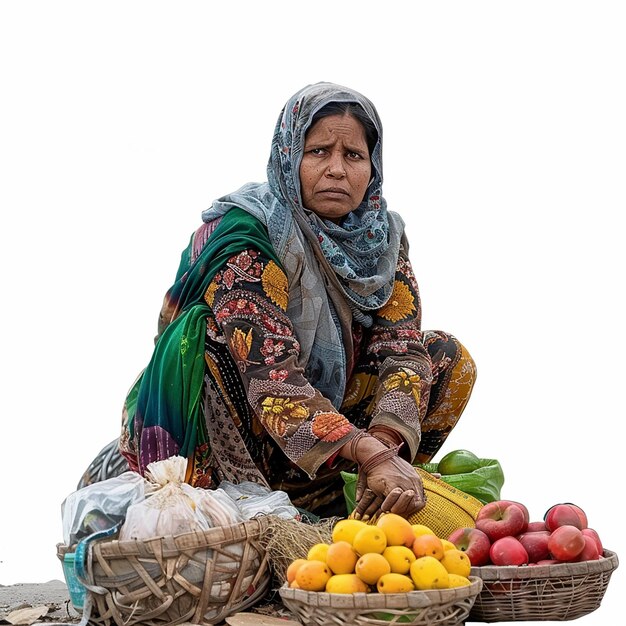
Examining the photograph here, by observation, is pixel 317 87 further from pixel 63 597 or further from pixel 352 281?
pixel 63 597

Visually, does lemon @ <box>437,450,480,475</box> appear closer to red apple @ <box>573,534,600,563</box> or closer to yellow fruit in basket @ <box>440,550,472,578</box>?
red apple @ <box>573,534,600,563</box>

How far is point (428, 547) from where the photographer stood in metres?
4.00

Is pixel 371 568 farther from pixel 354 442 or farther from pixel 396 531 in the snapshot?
pixel 354 442

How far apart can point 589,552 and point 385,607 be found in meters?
0.92

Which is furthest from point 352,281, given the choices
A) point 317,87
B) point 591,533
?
point 591,533

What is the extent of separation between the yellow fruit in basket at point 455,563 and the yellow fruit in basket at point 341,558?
0.30 metres

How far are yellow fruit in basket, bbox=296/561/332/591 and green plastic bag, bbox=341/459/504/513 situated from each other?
118 centimetres

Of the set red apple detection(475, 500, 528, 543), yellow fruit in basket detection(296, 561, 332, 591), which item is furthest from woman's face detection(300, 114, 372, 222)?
yellow fruit in basket detection(296, 561, 332, 591)

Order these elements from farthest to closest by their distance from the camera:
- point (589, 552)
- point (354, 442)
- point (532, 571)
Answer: point (354, 442) < point (589, 552) < point (532, 571)

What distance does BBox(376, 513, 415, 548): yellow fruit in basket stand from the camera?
402 cm

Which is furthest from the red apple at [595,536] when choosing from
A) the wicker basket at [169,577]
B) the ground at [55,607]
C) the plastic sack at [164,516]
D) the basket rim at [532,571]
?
the plastic sack at [164,516]

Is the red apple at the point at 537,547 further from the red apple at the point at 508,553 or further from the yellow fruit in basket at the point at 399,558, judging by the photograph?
the yellow fruit in basket at the point at 399,558

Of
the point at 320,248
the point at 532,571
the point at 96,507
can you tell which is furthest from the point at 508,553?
the point at 320,248

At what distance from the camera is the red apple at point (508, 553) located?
14.0 ft
